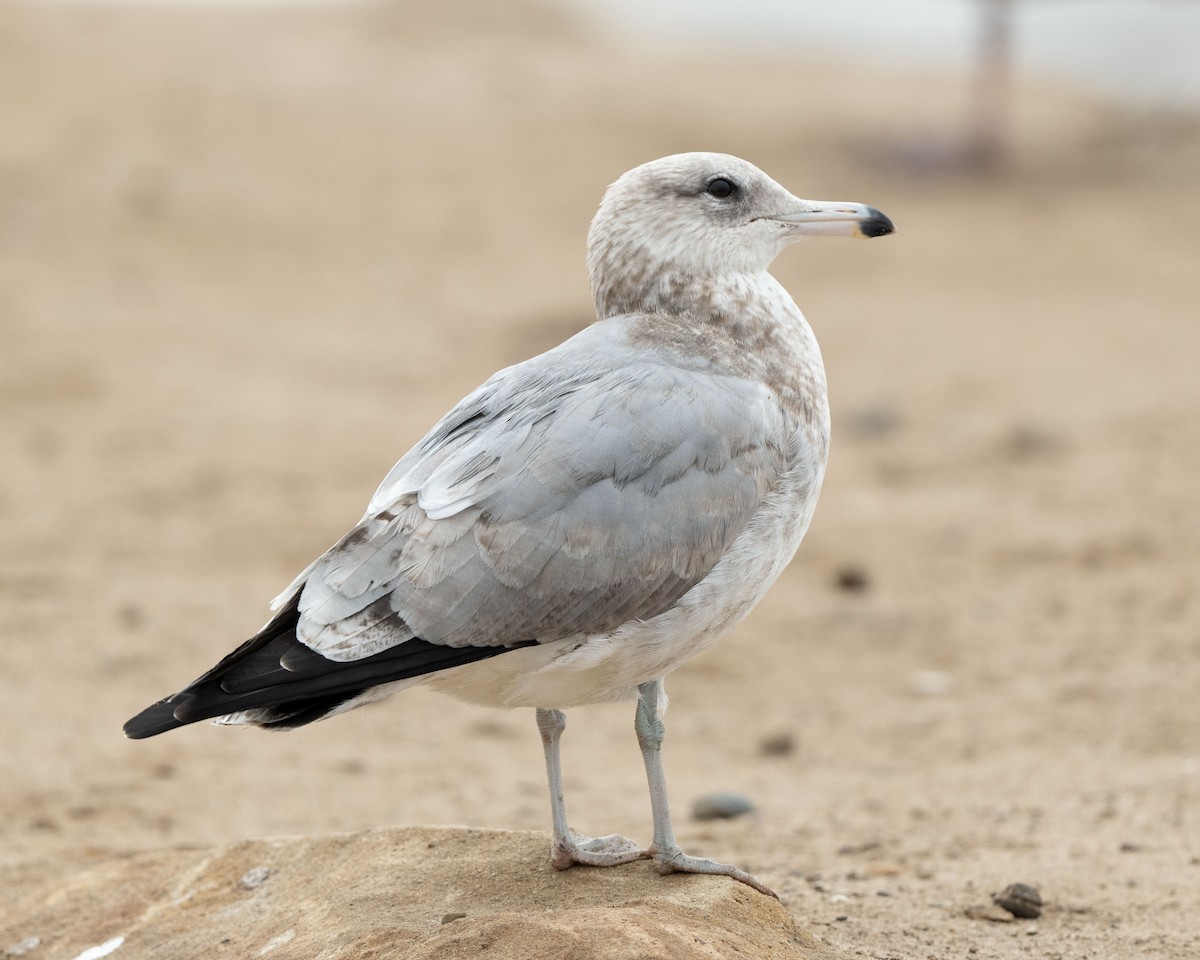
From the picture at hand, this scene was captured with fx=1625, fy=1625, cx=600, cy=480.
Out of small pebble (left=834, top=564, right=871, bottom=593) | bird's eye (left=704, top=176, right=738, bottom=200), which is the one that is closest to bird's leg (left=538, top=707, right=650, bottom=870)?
bird's eye (left=704, top=176, right=738, bottom=200)

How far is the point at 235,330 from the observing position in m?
12.2

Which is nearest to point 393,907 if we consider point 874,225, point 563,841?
point 563,841

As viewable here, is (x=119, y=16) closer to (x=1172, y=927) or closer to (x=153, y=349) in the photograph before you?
(x=153, y=349)

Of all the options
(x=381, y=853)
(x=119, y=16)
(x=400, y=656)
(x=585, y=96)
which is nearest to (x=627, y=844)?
(x=381, y=853)

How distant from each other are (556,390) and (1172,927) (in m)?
2.13

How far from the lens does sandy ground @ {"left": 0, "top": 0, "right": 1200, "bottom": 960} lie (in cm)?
555

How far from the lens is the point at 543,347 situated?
11.9m

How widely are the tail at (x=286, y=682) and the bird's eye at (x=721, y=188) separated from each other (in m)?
1.39

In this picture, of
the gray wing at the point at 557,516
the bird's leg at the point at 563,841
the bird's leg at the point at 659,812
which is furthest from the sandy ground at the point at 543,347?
the gray wing at the point at 557,516

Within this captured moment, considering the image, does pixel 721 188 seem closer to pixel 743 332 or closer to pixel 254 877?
pixel 743 332

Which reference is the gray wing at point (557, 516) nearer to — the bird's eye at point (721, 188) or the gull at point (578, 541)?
the gull at point (578, 541)

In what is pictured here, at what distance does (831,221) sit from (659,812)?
5.22ft

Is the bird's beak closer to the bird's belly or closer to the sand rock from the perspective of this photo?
the bird's belly

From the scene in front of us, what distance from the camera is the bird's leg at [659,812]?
391 cm
